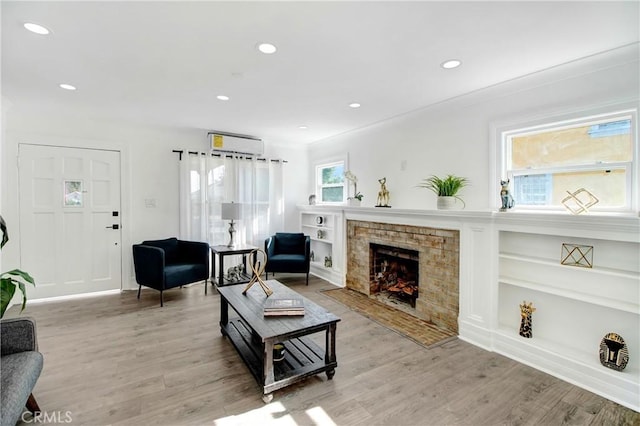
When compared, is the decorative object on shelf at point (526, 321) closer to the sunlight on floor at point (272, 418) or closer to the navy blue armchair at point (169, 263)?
the sunlight on floor at point (272, 418)

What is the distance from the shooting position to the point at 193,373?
2.34 m

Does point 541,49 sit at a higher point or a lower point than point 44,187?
higher

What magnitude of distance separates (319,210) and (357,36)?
11.4 ft

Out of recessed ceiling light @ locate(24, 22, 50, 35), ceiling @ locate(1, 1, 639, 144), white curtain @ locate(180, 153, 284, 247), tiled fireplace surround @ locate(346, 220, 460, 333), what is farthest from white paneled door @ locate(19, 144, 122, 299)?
tiled fireplace surround @ locate(346, 220, 460, 333)

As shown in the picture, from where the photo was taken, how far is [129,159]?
449 centimetres

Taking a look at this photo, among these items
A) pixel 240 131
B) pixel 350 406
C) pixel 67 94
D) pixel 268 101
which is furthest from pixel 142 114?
pixel 350 406

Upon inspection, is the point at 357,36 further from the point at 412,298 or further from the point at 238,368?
the point at 412,298

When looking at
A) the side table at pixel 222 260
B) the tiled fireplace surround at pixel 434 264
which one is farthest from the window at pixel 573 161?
the side table at pixel 222 260

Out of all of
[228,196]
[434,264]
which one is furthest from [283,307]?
[228,196]

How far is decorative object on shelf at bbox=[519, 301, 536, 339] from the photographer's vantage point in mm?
2656

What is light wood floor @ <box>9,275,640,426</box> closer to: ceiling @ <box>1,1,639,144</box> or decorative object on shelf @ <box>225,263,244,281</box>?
decorative object on shelf @ <box>225,263,244,281</box>

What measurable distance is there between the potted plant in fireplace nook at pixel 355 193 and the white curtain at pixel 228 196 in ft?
4.51

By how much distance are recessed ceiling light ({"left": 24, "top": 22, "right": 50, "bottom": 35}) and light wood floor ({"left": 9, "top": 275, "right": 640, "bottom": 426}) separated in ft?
8.31

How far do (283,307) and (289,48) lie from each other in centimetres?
201
